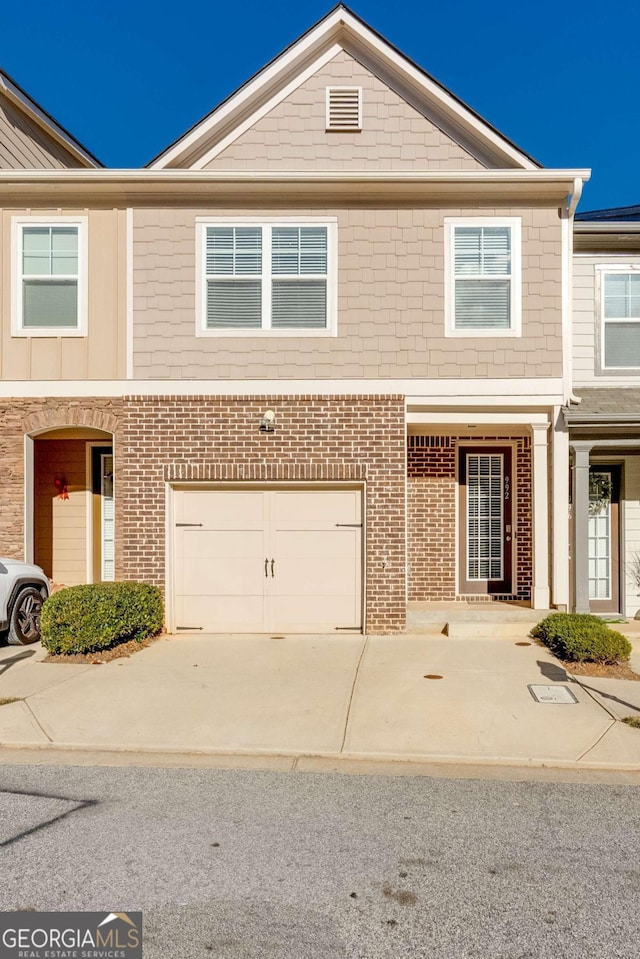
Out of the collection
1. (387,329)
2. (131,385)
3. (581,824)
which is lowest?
(581,824)

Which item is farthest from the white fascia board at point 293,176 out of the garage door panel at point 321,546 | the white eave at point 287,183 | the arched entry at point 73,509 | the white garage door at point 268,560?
the garage door panel at point 321,546

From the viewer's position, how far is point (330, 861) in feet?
12.5

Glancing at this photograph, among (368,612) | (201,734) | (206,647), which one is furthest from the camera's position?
(368,612)

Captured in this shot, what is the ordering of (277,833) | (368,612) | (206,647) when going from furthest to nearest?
(368,612)
(206,647)
(277,833)

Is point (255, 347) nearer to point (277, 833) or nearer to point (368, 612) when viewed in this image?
point (368, 612)

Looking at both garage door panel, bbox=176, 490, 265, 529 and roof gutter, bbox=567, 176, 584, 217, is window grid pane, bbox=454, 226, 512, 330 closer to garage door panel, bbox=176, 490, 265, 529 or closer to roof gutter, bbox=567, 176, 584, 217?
roof gutter, bbox=567, 176, 584, 217

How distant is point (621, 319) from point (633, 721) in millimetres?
6999

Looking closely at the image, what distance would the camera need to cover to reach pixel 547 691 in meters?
7.08

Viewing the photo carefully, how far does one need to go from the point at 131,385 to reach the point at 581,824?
811 centimetres

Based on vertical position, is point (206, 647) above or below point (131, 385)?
below

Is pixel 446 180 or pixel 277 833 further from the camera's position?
pixel 446 180

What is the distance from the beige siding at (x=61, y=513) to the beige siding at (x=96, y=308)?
5.78 feet

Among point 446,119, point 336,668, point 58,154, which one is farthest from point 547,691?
point 58,154

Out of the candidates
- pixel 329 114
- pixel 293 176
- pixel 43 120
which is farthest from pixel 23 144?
pixel 293 176
